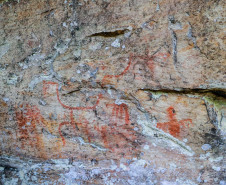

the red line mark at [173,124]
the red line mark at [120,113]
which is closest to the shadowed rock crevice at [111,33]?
the red line mark at [120,113]

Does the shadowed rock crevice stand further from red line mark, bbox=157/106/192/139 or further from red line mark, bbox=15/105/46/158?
red line mark, bbox=15/105/46/158

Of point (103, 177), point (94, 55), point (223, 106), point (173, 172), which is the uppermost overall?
point (94, 55)

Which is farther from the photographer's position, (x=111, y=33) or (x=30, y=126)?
(x=30, y=126)

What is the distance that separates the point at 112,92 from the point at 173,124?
0.51m

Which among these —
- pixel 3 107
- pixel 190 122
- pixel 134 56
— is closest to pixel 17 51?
pixel 3 107

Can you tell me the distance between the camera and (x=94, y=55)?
1.67 m

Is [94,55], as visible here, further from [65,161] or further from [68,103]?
[65,161]

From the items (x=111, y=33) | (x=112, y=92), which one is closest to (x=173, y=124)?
(x=112, y=92)

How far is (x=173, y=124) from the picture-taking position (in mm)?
1556

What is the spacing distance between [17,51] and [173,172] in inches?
63.7

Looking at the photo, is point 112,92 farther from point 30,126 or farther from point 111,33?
point 30,126

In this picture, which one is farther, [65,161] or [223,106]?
[65,161]

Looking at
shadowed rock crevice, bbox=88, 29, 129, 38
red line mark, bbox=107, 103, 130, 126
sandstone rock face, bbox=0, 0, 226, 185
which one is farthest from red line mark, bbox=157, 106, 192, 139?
shadowed rock crevice, bbox=88, 29, 129, 38

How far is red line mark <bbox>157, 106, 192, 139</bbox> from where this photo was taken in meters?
1.53
